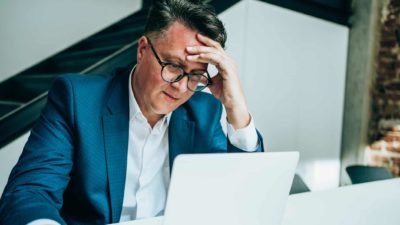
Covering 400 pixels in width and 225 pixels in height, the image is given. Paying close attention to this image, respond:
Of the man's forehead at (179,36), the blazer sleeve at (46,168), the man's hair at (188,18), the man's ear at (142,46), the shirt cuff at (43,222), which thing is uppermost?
the man's hair at (188,18)

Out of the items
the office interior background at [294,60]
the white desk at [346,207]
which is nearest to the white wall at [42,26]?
the office interior background at [294,60]

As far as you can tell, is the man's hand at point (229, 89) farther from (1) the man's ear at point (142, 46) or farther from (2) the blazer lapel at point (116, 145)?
(2) the blazer lapel at point (116, 145)

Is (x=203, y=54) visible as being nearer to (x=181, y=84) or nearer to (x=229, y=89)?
(x=181, y=84)

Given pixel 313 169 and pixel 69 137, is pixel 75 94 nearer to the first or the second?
pixel 69 137

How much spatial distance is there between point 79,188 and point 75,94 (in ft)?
0.93

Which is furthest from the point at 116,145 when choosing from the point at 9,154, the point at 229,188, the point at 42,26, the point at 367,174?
the point at 42,26

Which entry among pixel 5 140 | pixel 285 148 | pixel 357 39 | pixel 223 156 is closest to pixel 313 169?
pixel 285 148

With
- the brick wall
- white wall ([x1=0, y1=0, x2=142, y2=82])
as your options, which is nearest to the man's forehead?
white wall ([x1=0, y1=0, x2=142, y2=82])

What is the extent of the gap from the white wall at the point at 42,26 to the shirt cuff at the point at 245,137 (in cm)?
247

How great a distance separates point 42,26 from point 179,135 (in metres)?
2.48

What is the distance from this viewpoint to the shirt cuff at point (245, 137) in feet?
4.17

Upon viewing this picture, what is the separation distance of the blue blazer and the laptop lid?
1.57 ft

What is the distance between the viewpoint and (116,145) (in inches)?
45.0

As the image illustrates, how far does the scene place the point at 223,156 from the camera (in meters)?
0.67
